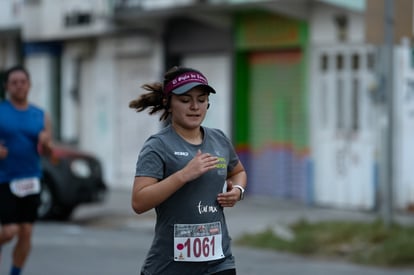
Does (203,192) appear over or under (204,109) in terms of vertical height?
under

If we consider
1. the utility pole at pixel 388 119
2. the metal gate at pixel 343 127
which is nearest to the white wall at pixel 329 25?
the metal gate at pixel 343 127

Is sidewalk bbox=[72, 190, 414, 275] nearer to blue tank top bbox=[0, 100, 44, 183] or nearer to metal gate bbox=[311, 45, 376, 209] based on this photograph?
metal gate bbox=[311, 45, 376, 209]

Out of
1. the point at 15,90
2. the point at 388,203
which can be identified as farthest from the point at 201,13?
the point at 15,90

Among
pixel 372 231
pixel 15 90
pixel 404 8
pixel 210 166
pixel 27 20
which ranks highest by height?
pixel 27 20

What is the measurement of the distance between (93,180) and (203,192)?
1087 centimetres

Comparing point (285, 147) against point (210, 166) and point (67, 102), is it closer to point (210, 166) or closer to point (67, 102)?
point (67, 102)

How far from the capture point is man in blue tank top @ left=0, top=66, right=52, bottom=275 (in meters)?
8.73

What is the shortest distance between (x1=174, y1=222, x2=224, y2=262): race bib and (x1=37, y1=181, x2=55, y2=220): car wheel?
34.5 feet

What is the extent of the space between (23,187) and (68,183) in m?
6.78

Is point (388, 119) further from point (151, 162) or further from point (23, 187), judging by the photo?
point (151, 162)

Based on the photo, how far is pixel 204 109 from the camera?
5.37 metres

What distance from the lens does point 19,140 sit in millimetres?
8875

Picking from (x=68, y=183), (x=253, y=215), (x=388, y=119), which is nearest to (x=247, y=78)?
(x=253, y=215)

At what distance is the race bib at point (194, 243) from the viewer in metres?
5.29
